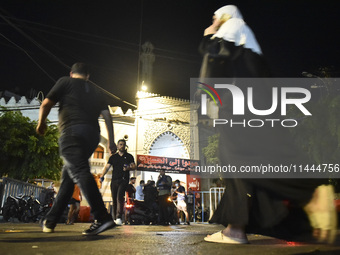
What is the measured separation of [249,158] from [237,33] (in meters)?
0.95

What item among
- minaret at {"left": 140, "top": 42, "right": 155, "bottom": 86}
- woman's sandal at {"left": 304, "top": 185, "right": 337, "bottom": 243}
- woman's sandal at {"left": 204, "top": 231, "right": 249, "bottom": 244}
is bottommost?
woman's sandal at {"left": 204, "top": 231, "right": 249, "bottom": 244}

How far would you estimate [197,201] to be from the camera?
15.5m

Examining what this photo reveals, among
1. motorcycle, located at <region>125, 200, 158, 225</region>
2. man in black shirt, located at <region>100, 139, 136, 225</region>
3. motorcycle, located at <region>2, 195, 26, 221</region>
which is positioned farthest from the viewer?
motorcycle, located at <region>125, 200, 158, 225</region>

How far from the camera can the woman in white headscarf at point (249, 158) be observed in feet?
7.02

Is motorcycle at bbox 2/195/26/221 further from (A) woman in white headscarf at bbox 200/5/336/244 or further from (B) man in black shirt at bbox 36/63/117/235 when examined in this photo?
(A) woman in white headscarf at bbox 200/5/336/244

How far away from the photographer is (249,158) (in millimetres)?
2387

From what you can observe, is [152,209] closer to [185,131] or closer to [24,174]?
[24,174]

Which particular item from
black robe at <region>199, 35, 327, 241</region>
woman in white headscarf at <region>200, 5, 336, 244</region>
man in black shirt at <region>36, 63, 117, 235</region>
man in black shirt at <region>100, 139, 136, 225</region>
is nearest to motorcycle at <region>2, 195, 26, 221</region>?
man in black shirt at <region>100, 139, 136, 225</region>

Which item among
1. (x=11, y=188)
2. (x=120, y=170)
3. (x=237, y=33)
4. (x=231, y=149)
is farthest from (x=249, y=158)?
(x=11, y=188)

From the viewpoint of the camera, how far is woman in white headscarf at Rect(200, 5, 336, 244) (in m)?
2.14

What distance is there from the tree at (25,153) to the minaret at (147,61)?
10.0 metres

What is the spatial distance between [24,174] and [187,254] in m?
18.3

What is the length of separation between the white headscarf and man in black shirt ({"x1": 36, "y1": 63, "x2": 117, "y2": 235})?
4.40ft

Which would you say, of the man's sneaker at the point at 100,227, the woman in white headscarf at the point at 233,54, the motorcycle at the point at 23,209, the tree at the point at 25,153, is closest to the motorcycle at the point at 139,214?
the motorcycle at the point at 23,209
